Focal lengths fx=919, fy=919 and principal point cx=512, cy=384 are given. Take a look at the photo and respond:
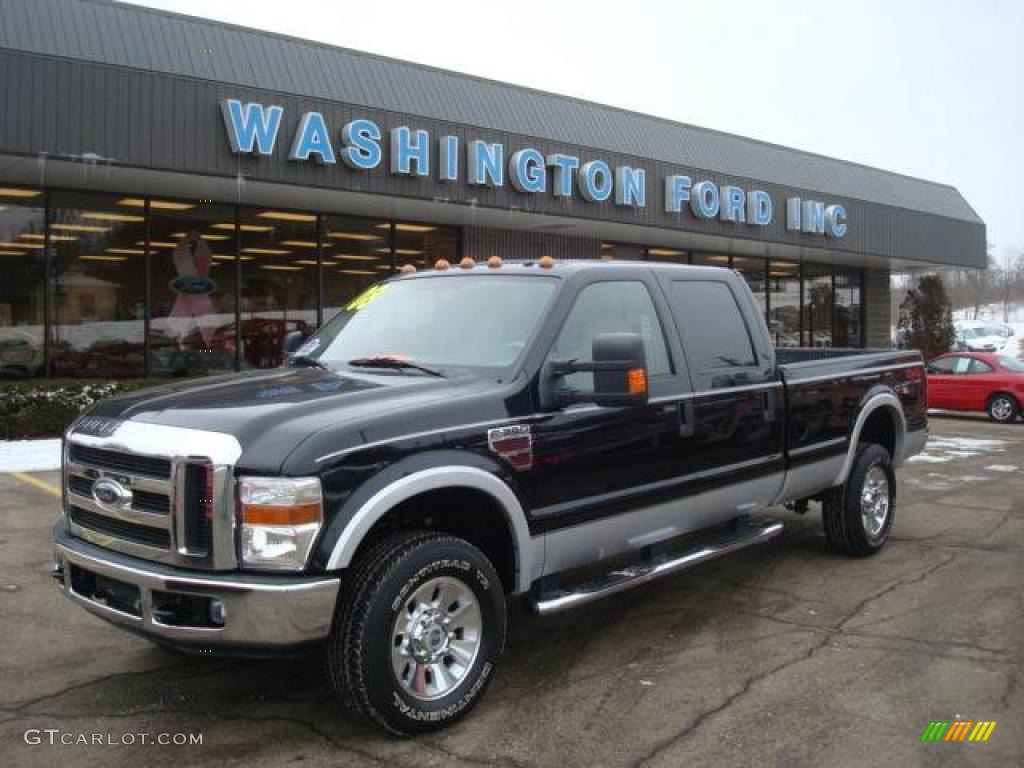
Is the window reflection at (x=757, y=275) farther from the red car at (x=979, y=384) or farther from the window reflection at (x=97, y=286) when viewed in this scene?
the window reflection at (x=97, y=286)

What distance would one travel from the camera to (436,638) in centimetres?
371

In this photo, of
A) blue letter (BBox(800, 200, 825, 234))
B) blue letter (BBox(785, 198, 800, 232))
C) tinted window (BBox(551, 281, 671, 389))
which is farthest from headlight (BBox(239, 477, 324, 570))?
blue letter (BBox(800, 200, 825, 234))

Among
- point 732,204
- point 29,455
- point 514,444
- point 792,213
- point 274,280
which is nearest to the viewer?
point 514,444

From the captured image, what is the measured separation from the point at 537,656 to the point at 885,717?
1.64 m

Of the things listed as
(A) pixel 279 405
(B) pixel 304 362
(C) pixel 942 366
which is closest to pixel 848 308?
(C) pixel 942 366

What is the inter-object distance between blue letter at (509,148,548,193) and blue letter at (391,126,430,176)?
1731mm

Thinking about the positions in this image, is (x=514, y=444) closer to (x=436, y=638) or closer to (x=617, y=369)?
(x=617, y=369)

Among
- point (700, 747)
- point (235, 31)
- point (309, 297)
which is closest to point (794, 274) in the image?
point (309, 297)

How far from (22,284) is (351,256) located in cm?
544

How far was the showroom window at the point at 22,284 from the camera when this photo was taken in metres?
13.3

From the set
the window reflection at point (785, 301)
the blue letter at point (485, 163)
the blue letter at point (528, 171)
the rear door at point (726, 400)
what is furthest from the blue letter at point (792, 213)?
the rear door at point (726, 400)

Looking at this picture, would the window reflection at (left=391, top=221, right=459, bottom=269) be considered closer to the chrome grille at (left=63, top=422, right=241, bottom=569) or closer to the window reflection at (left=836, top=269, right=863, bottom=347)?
the chrome grille at (left=63, top=422, right=241, bottom=569)

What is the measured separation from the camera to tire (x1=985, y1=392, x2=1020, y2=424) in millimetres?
16906

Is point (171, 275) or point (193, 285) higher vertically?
point (171, 275)
